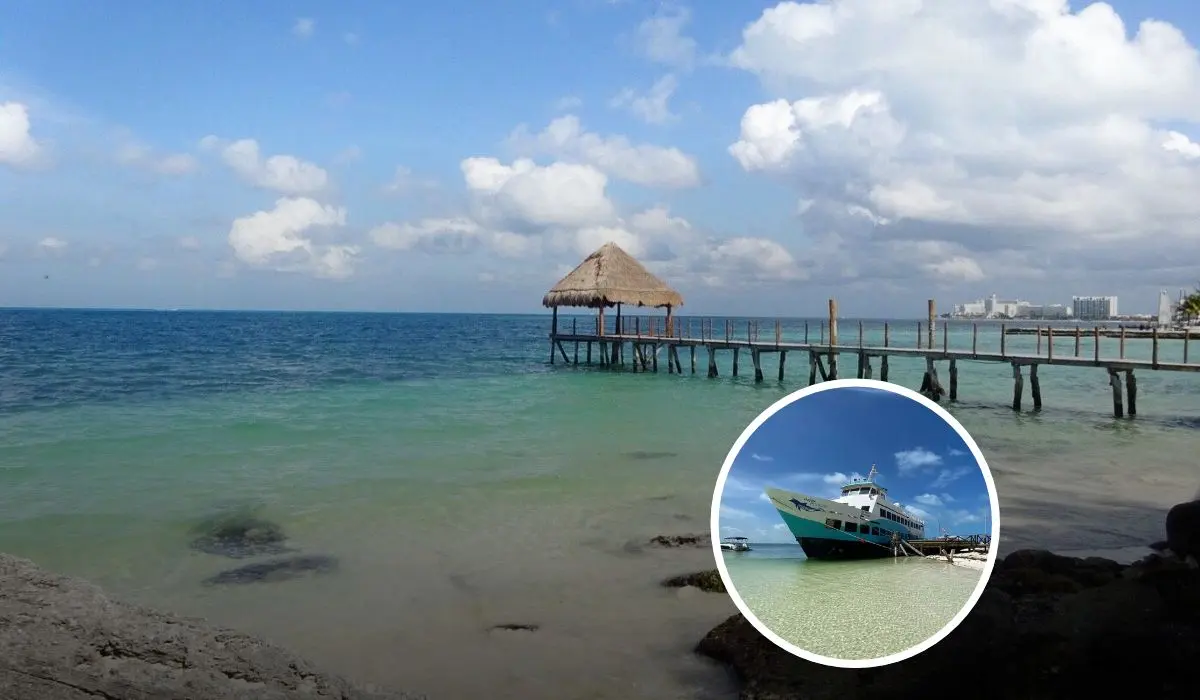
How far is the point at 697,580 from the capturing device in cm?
596

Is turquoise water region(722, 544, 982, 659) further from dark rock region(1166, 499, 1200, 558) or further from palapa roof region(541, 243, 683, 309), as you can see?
palapa roof region(541, 243, 683, 309)

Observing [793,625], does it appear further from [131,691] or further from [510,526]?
[510,526]

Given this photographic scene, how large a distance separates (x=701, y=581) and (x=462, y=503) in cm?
387

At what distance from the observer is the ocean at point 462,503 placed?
511 centimetres

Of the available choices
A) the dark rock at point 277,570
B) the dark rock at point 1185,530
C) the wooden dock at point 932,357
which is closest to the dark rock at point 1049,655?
the dark rock at point 1185,530

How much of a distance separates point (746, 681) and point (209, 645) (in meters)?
2.59

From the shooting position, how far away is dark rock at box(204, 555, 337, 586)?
6445 millimetres

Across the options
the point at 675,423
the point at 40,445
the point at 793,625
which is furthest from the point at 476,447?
the point at 793,625

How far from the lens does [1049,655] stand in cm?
321

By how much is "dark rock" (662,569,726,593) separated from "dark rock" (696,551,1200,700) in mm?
2101

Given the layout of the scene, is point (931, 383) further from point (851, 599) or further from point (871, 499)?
point (871, 499)

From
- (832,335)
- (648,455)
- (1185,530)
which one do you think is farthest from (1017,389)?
(1185,530)

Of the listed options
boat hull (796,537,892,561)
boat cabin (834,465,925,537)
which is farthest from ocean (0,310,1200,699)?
boat cabin (834,465,925,537)

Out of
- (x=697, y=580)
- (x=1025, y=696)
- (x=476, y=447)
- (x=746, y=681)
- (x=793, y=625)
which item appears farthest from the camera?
(x=476, y=447)
